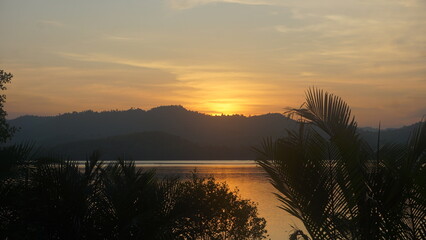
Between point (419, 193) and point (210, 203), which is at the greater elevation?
point (419, 193)

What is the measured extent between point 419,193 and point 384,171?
21.4 inches

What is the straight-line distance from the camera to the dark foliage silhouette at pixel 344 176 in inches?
289

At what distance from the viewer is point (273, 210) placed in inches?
2370

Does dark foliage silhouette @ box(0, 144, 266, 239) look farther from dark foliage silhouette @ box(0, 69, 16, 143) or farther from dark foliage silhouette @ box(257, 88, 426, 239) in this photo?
dark foliage silhouette @ box(0, 69, 16, 143)

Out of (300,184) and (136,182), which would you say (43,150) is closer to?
(136,182)

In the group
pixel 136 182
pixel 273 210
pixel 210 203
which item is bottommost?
pixel 273 210

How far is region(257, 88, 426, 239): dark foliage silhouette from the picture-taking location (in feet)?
24.1

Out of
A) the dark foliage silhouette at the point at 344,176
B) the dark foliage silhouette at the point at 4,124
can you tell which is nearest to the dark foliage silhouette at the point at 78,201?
the dark foliage silhouette at the point at 344,176

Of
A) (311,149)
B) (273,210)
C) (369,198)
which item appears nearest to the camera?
(369,198)

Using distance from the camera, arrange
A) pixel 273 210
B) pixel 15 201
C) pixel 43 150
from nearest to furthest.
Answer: pixel 15 201 → pixel 43 150 → pixel 273 210

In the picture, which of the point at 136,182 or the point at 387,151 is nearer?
the point at 387,151

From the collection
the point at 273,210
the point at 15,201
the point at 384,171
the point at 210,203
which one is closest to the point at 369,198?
the point at 384,171

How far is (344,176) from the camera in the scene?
304 inches

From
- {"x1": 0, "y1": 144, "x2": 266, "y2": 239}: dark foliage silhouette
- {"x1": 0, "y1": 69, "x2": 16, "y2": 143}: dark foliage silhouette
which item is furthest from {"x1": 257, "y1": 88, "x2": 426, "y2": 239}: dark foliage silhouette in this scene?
{"x1": 0, "y1": 69, "x2": 16, "y2": 143}: dark foliage silhouette
